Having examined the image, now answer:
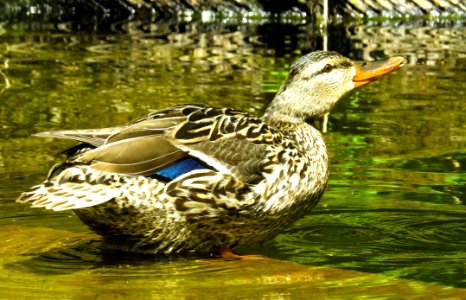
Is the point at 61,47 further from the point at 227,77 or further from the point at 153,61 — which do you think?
the point at 227,77

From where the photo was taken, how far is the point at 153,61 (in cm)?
1391

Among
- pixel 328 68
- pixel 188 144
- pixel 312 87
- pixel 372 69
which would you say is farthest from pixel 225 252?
pixel 372 69

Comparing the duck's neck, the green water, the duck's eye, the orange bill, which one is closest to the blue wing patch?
the green water

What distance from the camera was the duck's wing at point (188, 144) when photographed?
21.6ft

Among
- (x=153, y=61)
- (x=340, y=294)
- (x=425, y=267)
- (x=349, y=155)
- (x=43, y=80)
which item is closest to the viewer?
(x=340, y=294)

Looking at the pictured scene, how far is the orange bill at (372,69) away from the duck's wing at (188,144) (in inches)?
46.7

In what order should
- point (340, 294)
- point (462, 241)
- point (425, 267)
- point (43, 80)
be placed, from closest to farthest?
point (340, 294) → point (425, 267) → point (462, 241) → point (43, 80)

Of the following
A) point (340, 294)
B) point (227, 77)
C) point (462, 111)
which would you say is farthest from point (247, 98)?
point (340, 294)

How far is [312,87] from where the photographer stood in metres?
7.88

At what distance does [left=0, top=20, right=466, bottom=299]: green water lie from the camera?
6.45 meters

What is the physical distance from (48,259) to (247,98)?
5.17 meters

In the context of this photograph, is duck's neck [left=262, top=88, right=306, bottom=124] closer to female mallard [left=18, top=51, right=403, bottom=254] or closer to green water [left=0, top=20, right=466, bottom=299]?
female mallard [left=18, top=51, right=403, bottom=254]

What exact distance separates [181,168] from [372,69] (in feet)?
6.52

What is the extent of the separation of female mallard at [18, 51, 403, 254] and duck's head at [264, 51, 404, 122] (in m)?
0.41
